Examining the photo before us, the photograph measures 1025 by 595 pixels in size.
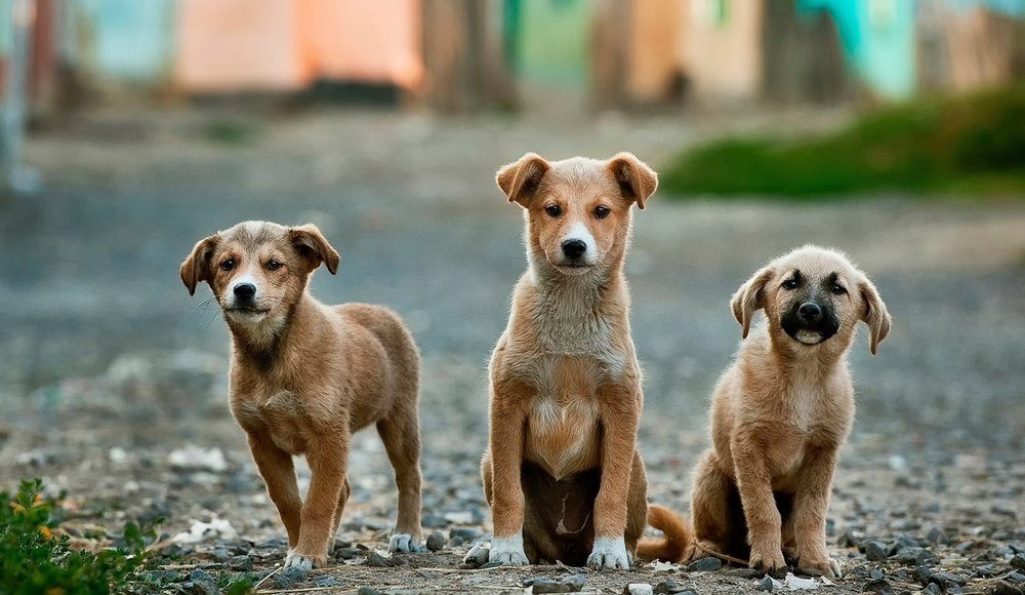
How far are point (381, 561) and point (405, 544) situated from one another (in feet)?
1.40

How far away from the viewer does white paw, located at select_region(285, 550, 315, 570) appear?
575 centimetres

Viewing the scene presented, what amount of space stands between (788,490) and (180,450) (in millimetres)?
4278

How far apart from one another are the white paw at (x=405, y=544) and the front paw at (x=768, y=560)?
1.42 meters

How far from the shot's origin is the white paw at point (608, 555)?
5750 millimetres

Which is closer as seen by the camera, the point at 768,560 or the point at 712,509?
the point at 768,560

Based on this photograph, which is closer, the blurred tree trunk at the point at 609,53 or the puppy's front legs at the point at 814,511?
the puppy's front legs at the point at 814,511

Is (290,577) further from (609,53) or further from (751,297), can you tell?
(609,53)

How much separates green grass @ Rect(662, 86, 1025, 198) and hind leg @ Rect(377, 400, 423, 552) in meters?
15.3

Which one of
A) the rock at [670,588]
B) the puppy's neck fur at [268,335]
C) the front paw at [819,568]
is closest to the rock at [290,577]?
the puppy's neck fur at [268,335]

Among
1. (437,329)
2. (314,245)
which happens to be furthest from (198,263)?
(437,329)

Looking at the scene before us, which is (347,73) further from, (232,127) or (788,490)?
(788,490)

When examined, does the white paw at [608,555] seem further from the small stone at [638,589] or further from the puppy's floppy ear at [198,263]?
the puppy's floppy ear at [198,263]

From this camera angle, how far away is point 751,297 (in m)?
5.96

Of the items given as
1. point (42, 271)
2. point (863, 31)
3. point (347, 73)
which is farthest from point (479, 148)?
point (42, 271)
